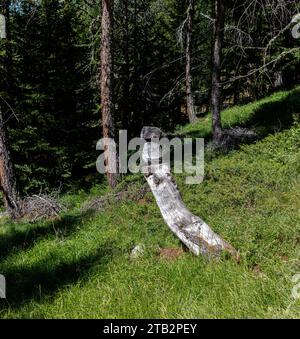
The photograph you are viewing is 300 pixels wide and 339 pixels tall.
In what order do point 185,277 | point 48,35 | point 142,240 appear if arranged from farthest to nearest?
point 48,35, point 142,240, point 185,277

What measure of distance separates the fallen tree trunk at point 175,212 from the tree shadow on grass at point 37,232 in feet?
9.84

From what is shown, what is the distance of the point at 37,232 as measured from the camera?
10.5m

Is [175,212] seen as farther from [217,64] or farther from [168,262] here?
[217,64]

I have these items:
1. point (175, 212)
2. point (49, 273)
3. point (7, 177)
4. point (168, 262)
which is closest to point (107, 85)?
point (7, 177)

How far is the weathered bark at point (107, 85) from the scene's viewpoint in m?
13.3

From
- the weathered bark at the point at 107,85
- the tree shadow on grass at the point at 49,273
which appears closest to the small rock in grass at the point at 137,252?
the tree shadow on grass at the point at 49,273

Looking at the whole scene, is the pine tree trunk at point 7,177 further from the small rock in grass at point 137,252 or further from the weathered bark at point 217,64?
the weathered bark at point 217,64

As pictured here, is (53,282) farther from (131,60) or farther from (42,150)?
(131,60)

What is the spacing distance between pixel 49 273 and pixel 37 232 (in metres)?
3.12

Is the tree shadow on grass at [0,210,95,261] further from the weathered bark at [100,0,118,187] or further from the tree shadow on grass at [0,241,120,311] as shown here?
the weathered bark at [100,0,118,187]

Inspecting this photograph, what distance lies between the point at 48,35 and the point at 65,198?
26.0 feet

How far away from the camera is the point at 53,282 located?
7164 millimetres
